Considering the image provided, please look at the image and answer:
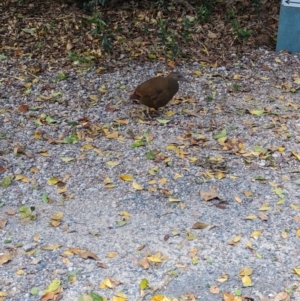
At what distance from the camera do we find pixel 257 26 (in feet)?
25.0

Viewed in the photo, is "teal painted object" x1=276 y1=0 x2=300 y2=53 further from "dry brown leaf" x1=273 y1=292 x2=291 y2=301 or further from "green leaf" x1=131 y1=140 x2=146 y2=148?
"dry brown leaf" x1=273 y1=292 x2=291 y2=301

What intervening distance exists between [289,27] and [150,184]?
11.2 ft

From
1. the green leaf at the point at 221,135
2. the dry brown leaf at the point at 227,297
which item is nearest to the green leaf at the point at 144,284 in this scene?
the dry brown leaf at the point at 227,297

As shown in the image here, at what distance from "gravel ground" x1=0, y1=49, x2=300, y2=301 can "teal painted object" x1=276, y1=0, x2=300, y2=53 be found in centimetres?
37

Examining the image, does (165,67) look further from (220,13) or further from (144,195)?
(144,195)

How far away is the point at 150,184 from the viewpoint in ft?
15.2

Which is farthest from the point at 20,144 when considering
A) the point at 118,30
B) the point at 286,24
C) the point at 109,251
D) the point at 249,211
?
the point at 286,24

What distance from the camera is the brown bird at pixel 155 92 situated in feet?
17.9

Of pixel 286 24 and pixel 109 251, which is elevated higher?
pixel 286 24

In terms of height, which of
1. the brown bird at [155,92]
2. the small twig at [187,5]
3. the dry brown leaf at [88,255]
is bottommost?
the dry brown leaf at [88,255]

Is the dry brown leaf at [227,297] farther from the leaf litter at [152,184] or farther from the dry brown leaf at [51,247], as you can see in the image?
the dry brown leaf at [51,247]

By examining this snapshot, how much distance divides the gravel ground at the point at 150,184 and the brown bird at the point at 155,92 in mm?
220

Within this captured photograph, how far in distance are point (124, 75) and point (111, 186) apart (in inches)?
89.0

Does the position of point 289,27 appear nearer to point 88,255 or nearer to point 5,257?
point 88,255
